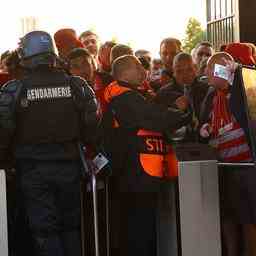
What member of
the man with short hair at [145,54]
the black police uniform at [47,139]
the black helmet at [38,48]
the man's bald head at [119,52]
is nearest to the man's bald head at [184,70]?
the man's bald head at [119,52]

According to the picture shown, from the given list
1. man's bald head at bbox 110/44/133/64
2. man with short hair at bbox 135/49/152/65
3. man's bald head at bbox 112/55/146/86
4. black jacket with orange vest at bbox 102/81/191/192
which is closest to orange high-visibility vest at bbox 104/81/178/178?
black jacket with orange vest at bbox 102/81/191/192

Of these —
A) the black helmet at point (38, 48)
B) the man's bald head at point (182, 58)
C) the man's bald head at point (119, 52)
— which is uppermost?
the black helmet at point (38, 48)

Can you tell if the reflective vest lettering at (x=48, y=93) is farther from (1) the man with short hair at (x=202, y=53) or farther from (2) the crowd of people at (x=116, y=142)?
(1) the man with short hair at (x=202, y=53)

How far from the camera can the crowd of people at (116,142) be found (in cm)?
578

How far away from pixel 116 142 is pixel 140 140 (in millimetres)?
209

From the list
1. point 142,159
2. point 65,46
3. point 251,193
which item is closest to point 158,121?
point 142,159

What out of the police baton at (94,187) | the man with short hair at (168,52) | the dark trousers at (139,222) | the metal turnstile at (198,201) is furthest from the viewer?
the man with short hair at (168,52)

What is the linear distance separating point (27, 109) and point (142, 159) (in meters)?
0.94

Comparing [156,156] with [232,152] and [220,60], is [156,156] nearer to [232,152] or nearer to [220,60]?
[232,152]

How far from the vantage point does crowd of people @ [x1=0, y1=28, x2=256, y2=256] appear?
228 inches

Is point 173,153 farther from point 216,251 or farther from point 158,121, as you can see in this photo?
point 216,251

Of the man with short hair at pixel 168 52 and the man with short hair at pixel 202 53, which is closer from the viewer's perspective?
the man with short hair at pixel 168 52

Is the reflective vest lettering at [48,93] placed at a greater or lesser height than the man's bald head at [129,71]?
lesser

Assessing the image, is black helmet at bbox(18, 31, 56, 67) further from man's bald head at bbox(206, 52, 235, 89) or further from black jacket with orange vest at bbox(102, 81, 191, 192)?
man's bald head at bbox(206, 52, 235, 89)
